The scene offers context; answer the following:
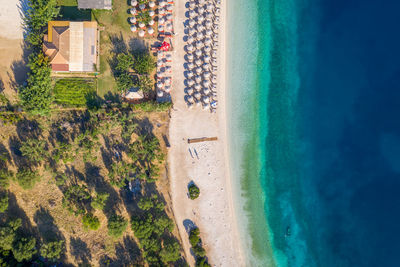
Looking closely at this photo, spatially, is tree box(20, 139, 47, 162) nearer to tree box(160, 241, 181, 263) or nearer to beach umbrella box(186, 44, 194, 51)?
tree box(160, 241, 181, 263)

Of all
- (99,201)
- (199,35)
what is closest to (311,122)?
(199,35)

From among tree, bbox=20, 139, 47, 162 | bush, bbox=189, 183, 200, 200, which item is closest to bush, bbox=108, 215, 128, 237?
bush, bbox=189, 183, 200, 200

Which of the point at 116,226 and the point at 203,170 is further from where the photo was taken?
the point at 203,170

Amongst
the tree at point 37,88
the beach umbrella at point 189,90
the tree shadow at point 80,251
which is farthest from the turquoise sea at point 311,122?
the tree at point 37,88

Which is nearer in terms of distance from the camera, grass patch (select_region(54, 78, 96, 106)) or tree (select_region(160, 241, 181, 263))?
tree (select_region(160, 241, 181, 263))

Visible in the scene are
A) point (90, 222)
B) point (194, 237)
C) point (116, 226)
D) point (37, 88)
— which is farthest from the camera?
point (194, 237)

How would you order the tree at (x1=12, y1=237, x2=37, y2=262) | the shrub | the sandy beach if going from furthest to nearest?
the sandy beach
the shrub
the tree at (x1=12, y1=237, x2=37, y2=262)

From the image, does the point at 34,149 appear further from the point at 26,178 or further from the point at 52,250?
the point at 52,250

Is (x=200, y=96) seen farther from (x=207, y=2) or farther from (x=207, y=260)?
(x=207, y=260)
